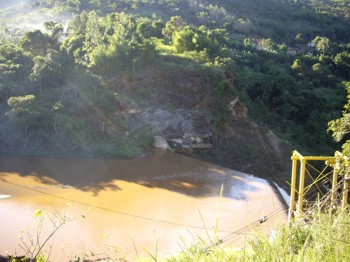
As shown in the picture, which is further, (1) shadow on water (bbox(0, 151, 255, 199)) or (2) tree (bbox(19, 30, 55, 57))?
(2) tree (bbox(19, 30, 55, 57))

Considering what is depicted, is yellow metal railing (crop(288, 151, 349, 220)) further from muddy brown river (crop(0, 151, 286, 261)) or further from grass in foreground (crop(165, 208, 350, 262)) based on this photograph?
muddy brown river (crop(0, 151, 286, 261))

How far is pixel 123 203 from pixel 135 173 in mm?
2292

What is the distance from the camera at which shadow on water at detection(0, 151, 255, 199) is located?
415 inches

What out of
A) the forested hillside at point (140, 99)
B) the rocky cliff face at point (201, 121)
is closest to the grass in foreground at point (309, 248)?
the forested hillside at point (140, 99)

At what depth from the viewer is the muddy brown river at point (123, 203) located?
7.16m

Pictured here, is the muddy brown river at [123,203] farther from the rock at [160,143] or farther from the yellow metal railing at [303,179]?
the yellow metal railing at [303,179]

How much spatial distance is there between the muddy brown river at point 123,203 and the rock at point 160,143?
0.47 metres

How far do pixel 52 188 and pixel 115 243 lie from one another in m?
3.78

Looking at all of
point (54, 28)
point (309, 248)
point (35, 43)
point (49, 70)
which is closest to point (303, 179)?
point (309, 248)

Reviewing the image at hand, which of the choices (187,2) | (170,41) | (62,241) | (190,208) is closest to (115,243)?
(62,241)

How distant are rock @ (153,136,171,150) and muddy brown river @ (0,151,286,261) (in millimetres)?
468

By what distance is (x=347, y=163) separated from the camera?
323 centimetres

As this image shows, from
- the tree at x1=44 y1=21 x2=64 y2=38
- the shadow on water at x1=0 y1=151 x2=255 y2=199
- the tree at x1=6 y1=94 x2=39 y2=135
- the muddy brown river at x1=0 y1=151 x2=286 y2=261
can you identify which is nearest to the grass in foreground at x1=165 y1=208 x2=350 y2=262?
the muddy brown river at x1=0 y1=151 x2=286 y2=261

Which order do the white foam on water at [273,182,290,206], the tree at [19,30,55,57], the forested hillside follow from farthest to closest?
1. the tree at [19,30,55,57]
2. the forested hillside
3. the white foam on water at [273,182,290,206]
